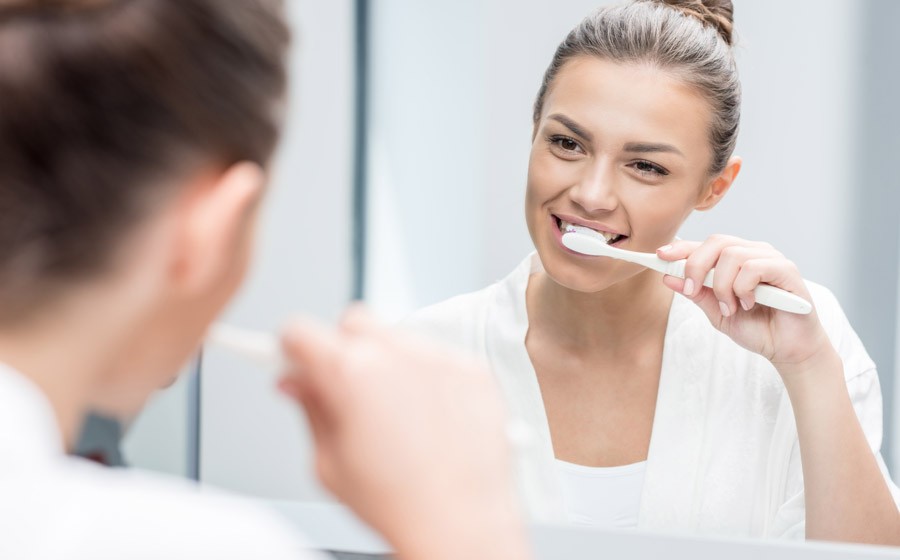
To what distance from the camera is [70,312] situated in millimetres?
286

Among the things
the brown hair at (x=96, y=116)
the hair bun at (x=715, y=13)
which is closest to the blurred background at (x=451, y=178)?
the hair bun at (x=715, y=13)

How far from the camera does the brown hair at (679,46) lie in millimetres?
669

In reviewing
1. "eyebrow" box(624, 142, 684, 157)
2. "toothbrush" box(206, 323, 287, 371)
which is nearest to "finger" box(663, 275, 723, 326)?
"eyebrow" box(624, 142, 684, 157)

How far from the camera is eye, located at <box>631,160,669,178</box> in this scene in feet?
2.30

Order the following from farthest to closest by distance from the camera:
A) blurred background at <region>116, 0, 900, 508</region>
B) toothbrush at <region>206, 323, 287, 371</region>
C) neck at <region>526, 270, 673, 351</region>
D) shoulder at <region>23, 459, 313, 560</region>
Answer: neck at <region>526, 270, 673, 351</region>, blurred background at <region>116, 0, 900, 508</region>, toothbrush at <region>206, 323, 287, 371</region>, shoulder at <region>23, 459, 313, 560</region>

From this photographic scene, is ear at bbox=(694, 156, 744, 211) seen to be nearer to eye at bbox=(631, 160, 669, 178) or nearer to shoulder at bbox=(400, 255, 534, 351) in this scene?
eye at bbox=(631, 160, 669, 178)

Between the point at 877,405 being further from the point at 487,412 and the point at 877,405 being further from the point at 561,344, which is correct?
the point at 487,412

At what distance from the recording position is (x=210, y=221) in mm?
291

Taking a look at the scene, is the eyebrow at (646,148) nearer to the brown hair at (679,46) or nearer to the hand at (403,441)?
the brown hair at (679,46)

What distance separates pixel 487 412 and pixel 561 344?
0.49 meters

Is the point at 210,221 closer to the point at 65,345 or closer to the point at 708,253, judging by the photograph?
the point at 65,345

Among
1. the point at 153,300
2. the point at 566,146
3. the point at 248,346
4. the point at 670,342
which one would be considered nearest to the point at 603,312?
the point at 670,342

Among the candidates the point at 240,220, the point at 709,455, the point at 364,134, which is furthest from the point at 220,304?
the point at 709,455

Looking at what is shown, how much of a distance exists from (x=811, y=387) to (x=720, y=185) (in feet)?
0.58
